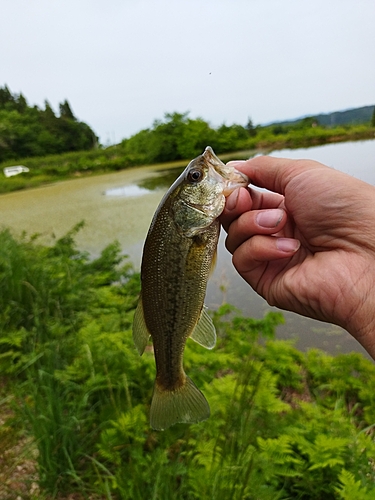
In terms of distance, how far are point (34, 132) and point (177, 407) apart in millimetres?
60323

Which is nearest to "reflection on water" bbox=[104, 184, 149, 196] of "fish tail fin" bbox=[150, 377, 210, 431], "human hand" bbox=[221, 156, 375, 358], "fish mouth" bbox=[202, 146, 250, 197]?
"human hand" bbox=[221, 156, 375, 358]

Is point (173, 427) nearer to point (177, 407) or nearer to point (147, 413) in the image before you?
point (147, 413)

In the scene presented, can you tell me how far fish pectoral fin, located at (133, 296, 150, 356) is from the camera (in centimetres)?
173

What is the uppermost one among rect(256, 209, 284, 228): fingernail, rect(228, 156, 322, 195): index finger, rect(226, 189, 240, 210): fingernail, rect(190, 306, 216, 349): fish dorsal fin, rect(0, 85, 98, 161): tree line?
rect(0, 85, 98, 161): tree line

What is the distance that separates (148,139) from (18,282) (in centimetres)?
3050

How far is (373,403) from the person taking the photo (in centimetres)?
342

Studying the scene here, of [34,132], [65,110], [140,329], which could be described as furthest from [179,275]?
[65,110]

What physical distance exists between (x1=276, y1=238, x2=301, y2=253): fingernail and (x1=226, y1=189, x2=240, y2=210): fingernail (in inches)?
12.5

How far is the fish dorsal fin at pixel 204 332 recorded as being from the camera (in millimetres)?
1797

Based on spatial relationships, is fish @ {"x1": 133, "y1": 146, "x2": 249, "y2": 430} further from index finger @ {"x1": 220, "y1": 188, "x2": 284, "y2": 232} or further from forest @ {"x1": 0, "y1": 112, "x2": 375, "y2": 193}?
forest @ {"x1": 0, "y1": 112, "x2": 375, "y2": 193}

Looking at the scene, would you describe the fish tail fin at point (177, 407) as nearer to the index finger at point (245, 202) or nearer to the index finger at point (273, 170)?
the index finger at point (245, 202)

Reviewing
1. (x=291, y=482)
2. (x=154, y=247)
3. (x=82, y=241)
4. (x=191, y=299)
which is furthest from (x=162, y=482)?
(x=82, y=241)

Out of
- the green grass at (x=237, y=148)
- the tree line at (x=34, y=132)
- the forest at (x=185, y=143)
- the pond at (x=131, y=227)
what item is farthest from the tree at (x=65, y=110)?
the pond at (x=131, y=227)

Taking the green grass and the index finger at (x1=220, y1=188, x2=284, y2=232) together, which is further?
the green grass
